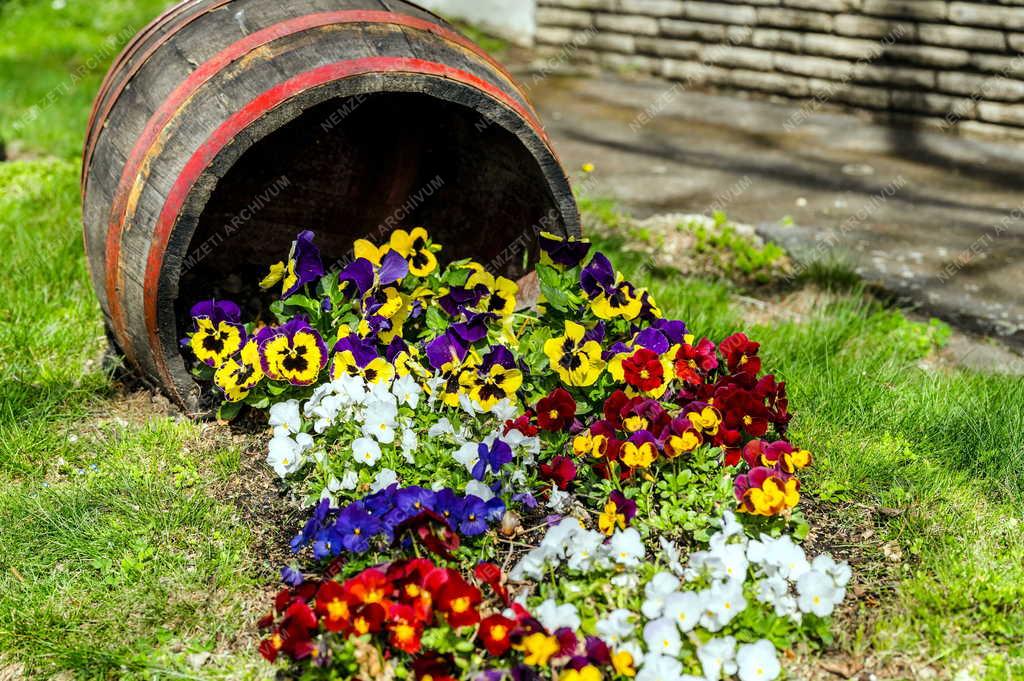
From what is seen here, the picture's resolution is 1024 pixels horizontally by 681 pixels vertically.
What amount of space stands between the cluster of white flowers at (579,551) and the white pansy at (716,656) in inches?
10.4

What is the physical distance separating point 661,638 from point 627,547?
0.24 m

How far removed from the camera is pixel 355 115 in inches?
147

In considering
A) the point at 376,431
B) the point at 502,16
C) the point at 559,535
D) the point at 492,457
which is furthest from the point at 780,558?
the point at 502,16

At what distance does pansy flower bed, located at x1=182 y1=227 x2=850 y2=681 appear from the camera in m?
2.09

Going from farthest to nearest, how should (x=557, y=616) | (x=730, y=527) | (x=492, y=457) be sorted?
1. (x=492, y=457)
2. (x=730, y=527)
3. (x=557, y=616)

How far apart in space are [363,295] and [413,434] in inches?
21.8

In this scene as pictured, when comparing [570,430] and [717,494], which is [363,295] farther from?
[717,494]

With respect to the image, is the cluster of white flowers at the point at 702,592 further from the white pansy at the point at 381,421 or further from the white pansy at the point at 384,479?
the white pansy at the point at 381,421

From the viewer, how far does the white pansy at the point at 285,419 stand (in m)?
2.70

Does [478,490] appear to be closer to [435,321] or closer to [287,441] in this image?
[287,441]

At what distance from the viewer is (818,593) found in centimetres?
217

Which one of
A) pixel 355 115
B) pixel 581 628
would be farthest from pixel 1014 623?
pixel 355 115

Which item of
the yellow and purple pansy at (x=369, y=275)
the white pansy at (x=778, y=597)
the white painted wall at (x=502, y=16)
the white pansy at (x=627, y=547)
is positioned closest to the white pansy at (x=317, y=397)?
the yellow and purple pansy at (x=369, y=275)

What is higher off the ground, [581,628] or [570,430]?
[570,430]
